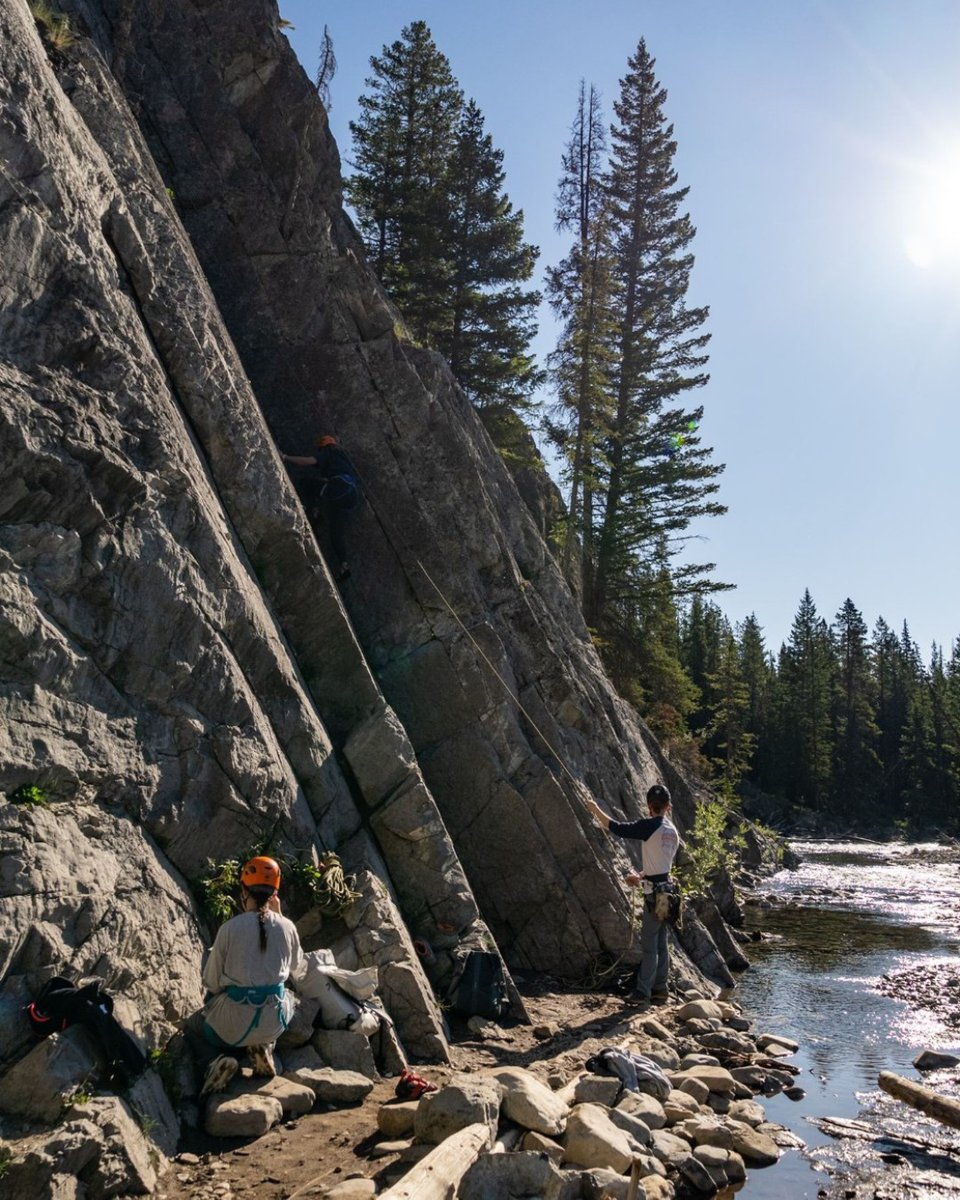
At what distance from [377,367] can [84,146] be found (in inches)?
258

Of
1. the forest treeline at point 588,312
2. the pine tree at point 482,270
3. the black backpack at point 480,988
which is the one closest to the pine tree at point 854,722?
the forest treeline at point 588,312

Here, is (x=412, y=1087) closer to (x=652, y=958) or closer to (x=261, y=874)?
(x=261, y=874)

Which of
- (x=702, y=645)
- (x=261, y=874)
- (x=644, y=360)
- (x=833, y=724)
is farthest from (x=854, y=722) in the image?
(x=261, y=874)

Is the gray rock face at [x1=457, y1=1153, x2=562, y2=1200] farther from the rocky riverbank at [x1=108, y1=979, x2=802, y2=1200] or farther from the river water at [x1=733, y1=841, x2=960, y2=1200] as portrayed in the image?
the river water at [x1=733, y1=841, x2=960, y2=1200]

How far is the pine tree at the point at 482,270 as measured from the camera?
2919 cm

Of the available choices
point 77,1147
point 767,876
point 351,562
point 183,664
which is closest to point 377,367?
point 351,562

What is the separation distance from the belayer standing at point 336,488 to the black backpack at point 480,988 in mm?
6285

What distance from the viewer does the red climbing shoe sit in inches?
302

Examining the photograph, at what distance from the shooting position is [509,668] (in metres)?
15.1

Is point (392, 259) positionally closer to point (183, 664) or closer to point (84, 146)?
point (84, 146)

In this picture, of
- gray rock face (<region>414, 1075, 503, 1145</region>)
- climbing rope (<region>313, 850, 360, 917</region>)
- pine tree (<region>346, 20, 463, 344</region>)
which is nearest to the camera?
gray rock face (<region>414, 1075, 503, 1145</region>)

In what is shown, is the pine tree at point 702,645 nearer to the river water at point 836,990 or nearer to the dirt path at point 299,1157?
the river water at point 836,990

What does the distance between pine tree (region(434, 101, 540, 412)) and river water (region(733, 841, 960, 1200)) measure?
59.6 feet

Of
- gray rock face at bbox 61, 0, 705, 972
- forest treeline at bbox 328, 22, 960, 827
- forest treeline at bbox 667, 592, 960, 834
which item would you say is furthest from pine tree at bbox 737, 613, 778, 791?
gray rock face at bbox 61, 0, 705, 972
